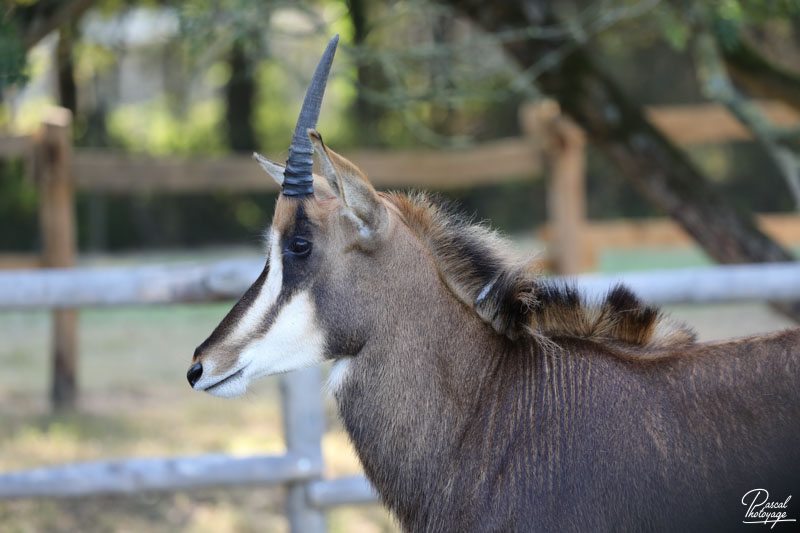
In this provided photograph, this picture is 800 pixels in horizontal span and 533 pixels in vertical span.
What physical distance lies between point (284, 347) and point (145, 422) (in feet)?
17.1

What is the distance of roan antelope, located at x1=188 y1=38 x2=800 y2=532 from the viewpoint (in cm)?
241

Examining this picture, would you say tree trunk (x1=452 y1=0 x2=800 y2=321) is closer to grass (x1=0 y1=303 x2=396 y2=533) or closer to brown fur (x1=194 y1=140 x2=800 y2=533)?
grass (x1=0 y1=303 x2=396 y2=533)

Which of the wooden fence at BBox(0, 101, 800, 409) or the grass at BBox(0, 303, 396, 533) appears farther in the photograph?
the wooden fence at BBox(0, 101, 800, 409)

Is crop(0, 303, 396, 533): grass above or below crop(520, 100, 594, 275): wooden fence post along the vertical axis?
below

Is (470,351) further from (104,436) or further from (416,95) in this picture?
(104,436)

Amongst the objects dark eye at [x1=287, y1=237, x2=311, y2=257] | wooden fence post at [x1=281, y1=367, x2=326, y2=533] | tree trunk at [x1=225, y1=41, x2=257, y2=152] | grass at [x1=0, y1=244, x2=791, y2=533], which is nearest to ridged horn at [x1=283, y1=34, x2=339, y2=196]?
dark eye at [x1=287, y1=237, x2=311, y2=257]

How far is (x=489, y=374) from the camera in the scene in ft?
9.04

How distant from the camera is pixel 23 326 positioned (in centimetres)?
1166

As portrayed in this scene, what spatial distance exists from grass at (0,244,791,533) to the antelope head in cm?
44

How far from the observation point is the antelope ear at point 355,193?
2.44m

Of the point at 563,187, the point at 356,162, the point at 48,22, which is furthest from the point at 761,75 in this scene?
the point at 48,22

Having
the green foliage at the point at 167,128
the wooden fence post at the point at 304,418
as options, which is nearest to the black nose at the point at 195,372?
the wooden fence post at the point at 304,418

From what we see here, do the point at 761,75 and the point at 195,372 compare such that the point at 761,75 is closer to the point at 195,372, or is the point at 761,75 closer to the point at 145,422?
the point at 195,372

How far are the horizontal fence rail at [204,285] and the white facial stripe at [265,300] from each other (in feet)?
5.11
